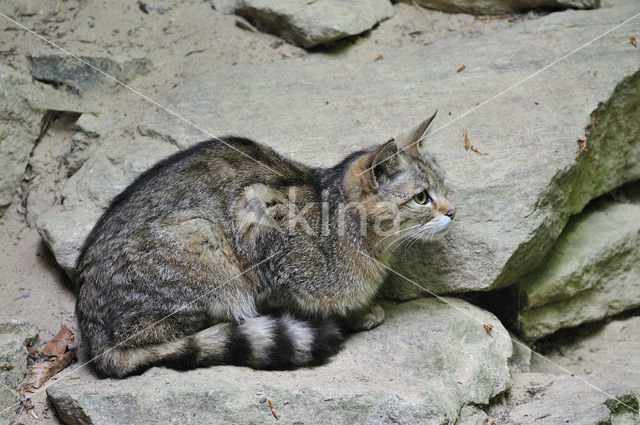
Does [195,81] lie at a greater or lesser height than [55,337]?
greater

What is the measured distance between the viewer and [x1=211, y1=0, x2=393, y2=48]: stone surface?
19.6 ft

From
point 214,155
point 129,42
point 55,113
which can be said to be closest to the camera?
point 214,155

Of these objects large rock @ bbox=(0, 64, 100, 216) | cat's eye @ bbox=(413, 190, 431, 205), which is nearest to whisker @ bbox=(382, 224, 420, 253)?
cat's eye @ bbox=(413, 190, 431, 205)

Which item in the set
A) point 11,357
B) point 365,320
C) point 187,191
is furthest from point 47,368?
point 365,320

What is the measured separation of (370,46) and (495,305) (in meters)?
2.78

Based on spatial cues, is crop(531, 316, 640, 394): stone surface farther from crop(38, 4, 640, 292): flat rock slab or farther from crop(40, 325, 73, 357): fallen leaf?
crop(40, 325, 73, 357): fallen leaf

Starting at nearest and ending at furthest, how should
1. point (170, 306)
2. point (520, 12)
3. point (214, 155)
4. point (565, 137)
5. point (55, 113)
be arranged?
point (170, 306) → point (214, 155) → point (565, 137) → point (55, 113) → point (520, 12)

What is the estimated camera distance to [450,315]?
13.6 ft

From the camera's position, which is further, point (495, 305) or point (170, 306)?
point (495, 305)

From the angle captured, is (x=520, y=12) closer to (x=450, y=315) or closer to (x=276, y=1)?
(x=276, y=1)

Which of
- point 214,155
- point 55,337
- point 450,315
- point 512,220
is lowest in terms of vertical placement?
point 55,337

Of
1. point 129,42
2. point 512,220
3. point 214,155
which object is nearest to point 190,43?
point 129,42

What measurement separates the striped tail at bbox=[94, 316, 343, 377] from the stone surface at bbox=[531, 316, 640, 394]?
1.82m

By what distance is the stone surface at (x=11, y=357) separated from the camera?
3594mm
